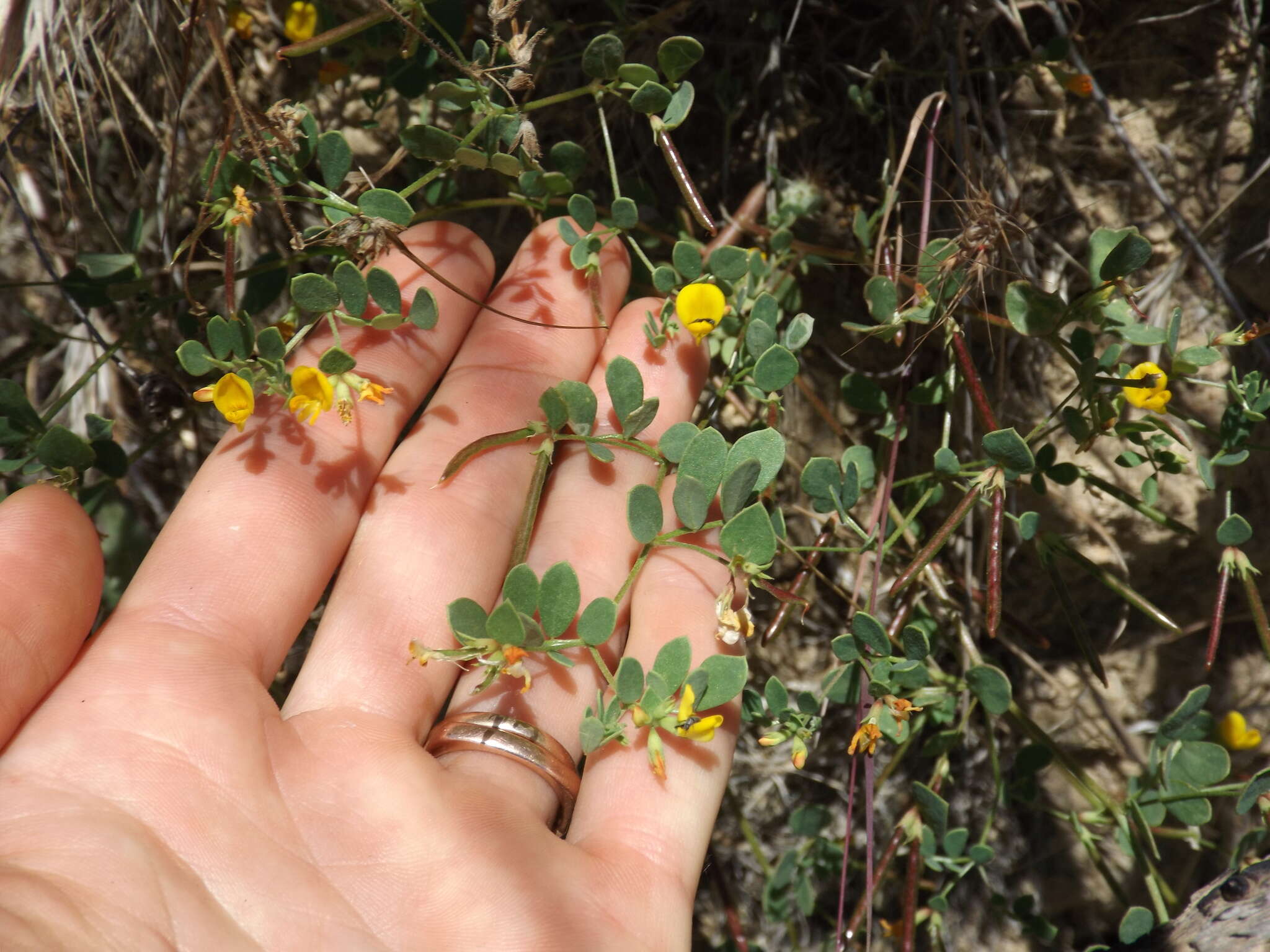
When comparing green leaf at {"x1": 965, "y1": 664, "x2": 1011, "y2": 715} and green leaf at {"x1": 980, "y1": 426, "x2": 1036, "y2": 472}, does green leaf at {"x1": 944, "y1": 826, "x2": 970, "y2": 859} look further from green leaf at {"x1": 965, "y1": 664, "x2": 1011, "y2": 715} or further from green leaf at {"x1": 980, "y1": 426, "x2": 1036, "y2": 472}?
green leaf at {"x1": 980, "y1": 426, "x2": 1036, "y2": 472}

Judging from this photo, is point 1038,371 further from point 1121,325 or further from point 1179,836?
point 1179,836

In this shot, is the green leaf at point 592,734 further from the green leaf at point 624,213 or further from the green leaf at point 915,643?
the green leaf at point 624,213

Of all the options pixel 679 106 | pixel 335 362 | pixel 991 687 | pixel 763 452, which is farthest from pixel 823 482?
pixel 335 362

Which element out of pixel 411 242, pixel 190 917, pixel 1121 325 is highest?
pixel 411 242

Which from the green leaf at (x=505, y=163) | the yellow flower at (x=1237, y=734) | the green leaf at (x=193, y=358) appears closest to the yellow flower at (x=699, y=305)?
the green leaf at (x=505, y=163)

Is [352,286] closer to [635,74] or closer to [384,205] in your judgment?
[384,205]

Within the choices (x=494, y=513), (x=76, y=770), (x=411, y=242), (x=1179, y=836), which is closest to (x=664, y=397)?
(x=494, y=513)
